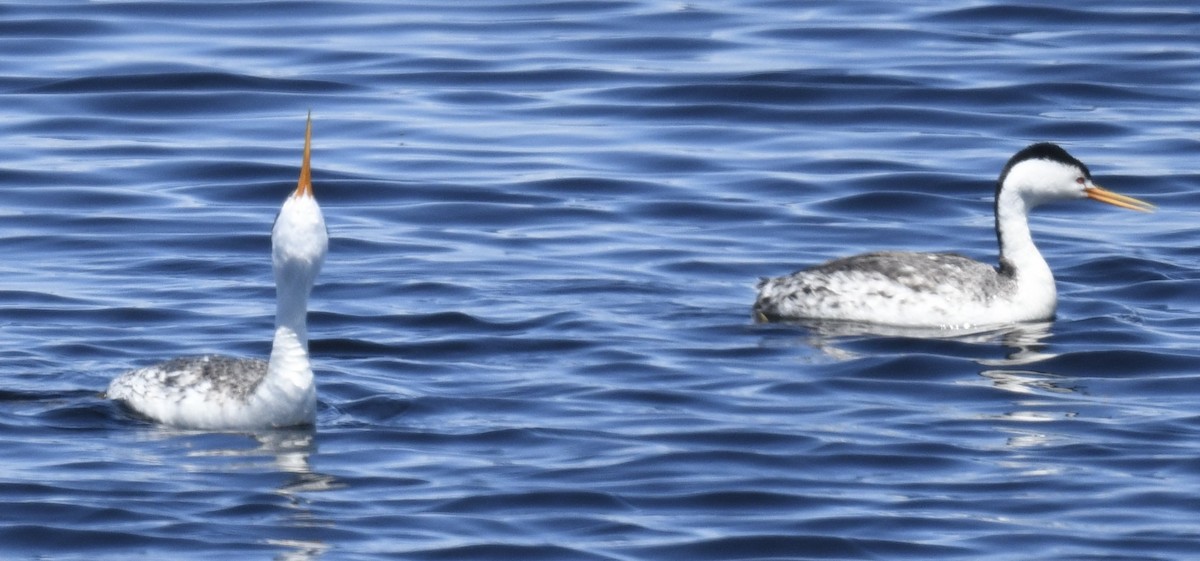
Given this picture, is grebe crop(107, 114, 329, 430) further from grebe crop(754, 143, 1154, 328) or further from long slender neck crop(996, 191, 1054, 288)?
long slender neck crop(996, 191, 1054, 288)

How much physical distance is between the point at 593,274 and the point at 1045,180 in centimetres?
322

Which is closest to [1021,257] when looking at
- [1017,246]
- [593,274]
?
[1017,246]

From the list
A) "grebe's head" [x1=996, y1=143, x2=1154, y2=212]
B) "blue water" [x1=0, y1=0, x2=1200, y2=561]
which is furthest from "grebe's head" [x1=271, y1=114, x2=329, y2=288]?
"grebe's head" [x1=996, y1=143, x2=1154, y2=212]

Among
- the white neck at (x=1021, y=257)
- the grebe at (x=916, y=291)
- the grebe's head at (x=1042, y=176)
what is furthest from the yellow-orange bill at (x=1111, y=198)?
the grebe at (x=916, y=291)

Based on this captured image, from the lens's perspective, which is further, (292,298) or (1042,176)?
(1042,176)

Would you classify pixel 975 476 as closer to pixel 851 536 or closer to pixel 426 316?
pixel 851 536

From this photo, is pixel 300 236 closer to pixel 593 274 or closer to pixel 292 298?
pixel 292 298

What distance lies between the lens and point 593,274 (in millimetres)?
17484

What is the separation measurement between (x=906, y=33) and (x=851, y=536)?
16084 millimetres

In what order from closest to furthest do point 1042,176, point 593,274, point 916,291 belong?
point 916,291 → point 1042,176 → point 593,274

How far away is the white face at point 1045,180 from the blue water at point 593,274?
2.60 feet

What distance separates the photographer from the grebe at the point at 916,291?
52.9ft

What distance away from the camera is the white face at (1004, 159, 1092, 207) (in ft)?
55.2

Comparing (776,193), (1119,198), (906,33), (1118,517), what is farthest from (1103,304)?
(906,33)
